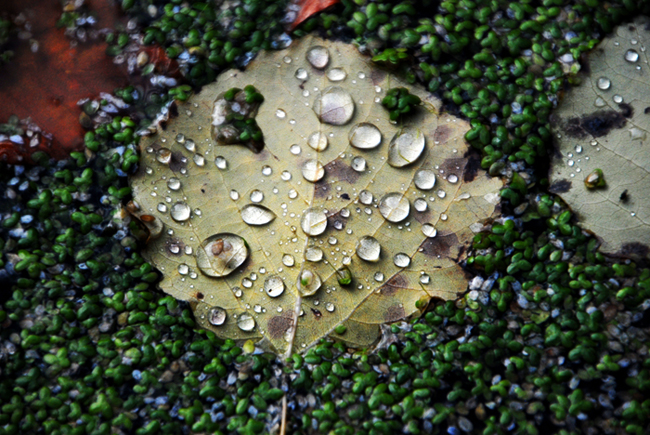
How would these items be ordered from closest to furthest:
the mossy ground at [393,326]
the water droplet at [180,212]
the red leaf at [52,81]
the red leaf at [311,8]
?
the mossy ground at [393,326], the water droplet at [180,212], the red leaf at [52,81], the red leaf at [311,8]

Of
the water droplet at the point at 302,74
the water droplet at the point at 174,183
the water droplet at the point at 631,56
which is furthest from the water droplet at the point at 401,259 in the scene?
the water droplet at the point at 631,56

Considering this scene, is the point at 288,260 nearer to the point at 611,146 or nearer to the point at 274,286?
the point at 274,286

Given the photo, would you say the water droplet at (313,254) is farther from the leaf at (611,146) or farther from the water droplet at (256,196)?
the leaf at (611,146)

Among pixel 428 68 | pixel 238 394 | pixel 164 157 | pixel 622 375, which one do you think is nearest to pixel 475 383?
pixel 622 375

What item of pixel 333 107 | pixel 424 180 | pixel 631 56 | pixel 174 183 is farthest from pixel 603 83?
pixel 174 183

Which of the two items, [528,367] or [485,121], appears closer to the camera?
[528,367]

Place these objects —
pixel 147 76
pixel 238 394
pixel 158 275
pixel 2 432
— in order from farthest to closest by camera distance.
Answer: pixel 147 76 → pixel 158 275 → pixel 238 394 → pixel 2 432

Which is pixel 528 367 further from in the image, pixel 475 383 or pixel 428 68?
pixel 428 68

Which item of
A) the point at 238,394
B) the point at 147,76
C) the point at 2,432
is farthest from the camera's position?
the point at 147,76

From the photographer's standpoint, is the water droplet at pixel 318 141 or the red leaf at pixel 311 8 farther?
the red leaf at pixel 311 8
